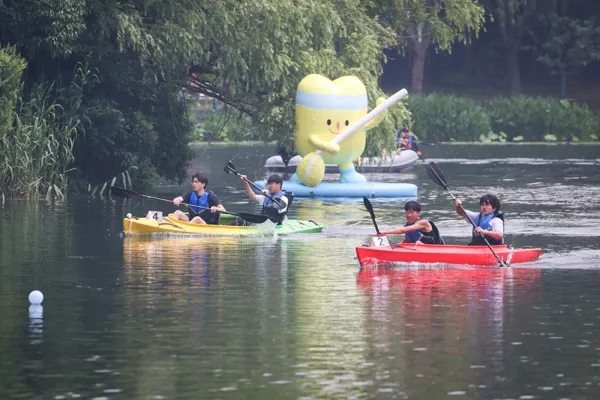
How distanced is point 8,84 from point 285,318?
15.6m

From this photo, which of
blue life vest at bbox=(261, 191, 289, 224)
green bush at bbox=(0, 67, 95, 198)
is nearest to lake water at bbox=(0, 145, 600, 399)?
blue life vest at bbox=(261, 191, 289, 224)

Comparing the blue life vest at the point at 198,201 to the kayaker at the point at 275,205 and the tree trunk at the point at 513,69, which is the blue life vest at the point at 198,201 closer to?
the kayaker at the point at 275,205

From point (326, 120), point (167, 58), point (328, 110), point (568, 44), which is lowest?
point (326, 120)

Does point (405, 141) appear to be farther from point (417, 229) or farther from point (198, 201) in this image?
point (417, 229)

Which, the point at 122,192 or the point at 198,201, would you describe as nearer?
the point at 198,201

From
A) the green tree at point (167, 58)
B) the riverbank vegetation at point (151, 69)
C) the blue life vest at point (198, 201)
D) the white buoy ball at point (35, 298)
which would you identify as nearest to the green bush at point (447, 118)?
the riverbank vegetation at point (151, 69)

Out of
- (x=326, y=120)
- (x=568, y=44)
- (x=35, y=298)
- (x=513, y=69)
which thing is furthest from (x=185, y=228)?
(x=513, y=69)

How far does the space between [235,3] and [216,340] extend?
61.7 ft

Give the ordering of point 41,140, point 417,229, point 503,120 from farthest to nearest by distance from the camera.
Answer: point 503,120, point 41,140, point 417,229

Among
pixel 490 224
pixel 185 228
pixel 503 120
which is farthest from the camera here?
pixel 503 120

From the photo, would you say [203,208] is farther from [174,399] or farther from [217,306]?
[174,399]

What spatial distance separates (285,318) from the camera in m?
15.8

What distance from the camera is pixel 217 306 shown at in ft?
54.3

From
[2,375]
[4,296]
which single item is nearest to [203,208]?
[4,296]
